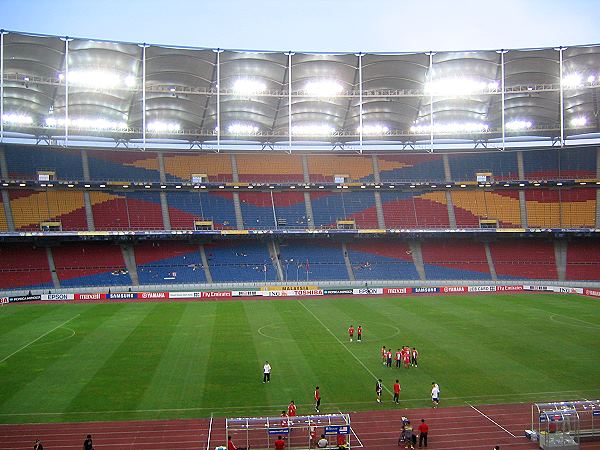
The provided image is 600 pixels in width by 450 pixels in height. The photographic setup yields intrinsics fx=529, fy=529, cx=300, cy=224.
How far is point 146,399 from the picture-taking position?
1984 cm

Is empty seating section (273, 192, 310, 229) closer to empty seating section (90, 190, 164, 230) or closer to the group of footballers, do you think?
empty seating section (90, 190, 164, 230)

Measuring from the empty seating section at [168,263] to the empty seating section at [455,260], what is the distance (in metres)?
25.0

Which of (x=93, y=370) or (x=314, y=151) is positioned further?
(x=314, y=151)

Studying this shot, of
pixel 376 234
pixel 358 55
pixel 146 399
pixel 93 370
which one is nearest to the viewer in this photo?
pixel 146 399

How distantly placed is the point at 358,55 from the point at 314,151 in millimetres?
17364

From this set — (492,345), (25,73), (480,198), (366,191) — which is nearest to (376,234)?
(366,191)

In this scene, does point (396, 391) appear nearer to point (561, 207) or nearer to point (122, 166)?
point (561, 207)

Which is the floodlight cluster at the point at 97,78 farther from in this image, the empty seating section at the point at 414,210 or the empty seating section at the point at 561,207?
the empty seating section at the point at 561,207

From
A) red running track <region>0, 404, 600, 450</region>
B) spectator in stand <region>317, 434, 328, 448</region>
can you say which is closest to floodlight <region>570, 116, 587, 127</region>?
red running track <region>0, 404, 600, 450</region>

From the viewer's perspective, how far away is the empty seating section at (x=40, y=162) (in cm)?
5741

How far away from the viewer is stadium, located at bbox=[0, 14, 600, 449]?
28.2 m

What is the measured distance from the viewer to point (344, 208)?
63.0m

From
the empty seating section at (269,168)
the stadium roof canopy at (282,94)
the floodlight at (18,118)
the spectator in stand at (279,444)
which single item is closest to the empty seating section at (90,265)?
the stadium roof canopy at (282,94)

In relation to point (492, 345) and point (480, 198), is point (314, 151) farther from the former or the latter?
point (492, 345)
